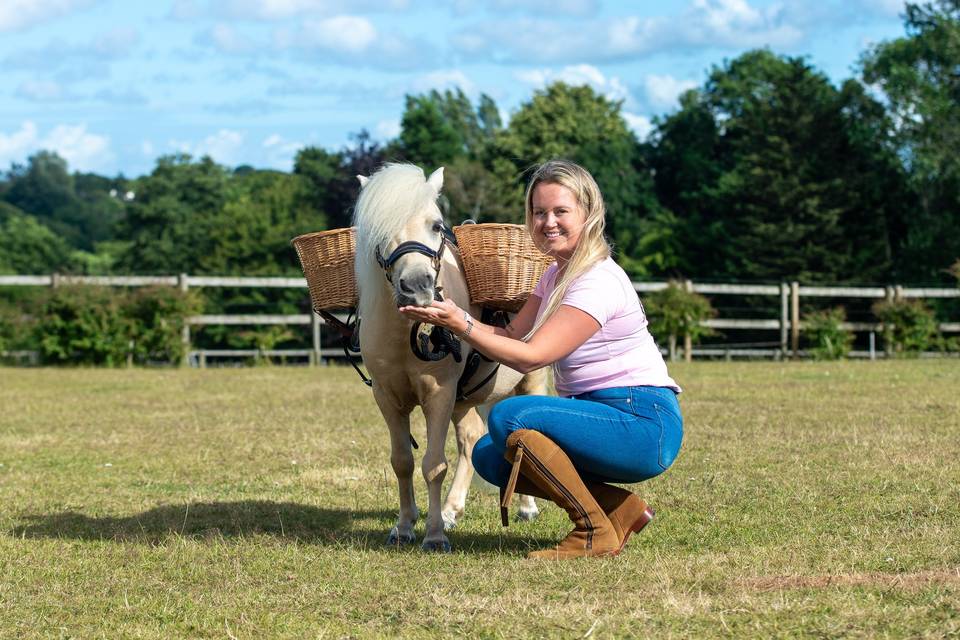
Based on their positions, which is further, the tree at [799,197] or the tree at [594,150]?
the tree at [594,150]

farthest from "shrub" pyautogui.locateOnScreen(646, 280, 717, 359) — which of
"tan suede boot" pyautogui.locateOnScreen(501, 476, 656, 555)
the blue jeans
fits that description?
the blue jeans

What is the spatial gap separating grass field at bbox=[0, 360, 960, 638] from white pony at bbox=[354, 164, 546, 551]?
1.29 feet

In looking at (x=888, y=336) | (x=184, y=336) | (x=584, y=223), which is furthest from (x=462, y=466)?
(x=888, y=336)

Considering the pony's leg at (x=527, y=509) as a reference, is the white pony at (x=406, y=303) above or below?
above

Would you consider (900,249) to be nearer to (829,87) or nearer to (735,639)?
(829,87)

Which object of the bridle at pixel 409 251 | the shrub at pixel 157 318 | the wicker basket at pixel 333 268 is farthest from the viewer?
the shrub at pixel 157 318

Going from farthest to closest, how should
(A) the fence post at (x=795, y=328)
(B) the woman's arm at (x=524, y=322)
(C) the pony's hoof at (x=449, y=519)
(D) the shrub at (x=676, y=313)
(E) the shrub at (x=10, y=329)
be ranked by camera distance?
(A) the fence post at (x=795, y=328) < (D) the shrub at (x=676, y=313) < (E) the shrub at (x=10, y=329) < (C) the pony's hoof at (x=449, y=519) < (B) the woman's arm at (x=524, y=322)

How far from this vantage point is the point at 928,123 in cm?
4047

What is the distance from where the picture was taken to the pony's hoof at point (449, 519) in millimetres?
6570

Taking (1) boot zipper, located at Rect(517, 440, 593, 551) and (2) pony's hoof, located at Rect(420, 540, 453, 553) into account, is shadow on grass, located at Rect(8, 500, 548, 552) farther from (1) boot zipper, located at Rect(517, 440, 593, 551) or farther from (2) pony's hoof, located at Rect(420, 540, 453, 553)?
(1) boot zipper, located at Rect(517, 440, 593, 551)

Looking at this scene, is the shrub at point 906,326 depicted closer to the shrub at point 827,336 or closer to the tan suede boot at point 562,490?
the shrub at point 827,336

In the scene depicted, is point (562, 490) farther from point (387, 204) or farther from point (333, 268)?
point (333, 268)

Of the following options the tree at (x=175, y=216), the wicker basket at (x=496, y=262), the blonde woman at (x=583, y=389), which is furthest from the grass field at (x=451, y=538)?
the tree at (x=175, y=216)

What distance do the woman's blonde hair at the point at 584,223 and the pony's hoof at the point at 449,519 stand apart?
5.99ft
